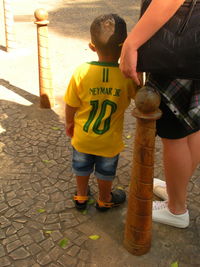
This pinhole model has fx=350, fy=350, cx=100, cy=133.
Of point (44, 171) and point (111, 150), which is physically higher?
point (111, 150)

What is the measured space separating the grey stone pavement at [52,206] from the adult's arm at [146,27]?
1088 millimetres

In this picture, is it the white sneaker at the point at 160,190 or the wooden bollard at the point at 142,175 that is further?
the white sneaker at the point at 160,190

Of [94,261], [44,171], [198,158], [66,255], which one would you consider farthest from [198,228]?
[44,171]

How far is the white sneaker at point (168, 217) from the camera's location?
7.53ft

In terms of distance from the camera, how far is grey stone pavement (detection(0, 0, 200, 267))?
2123mm

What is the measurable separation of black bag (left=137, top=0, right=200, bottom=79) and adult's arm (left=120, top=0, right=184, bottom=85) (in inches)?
2.0

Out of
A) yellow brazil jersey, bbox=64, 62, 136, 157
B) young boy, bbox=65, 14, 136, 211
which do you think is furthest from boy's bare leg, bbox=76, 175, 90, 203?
yellow brazil jersey, bbox=64, 62, 136, 157

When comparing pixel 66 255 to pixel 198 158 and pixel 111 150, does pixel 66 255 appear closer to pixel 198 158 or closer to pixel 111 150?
pixel 111 150

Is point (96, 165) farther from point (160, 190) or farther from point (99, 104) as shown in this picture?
point (160, 190)

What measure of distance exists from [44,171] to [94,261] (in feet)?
3.37

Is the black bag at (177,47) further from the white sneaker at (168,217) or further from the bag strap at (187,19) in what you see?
the white sneaker at (168,217)

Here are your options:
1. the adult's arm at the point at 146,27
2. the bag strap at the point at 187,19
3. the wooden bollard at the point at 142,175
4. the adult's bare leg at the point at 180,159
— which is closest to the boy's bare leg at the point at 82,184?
the wooden bollard at the point at 142,175

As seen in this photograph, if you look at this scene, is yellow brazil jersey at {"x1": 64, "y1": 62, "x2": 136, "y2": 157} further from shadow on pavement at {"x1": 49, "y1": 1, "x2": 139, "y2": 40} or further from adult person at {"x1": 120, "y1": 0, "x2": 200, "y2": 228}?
shadow on pavement at {"x1": 49, "y1": 1, "x2": 139, "y2": 40}

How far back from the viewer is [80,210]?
2.49 meters
